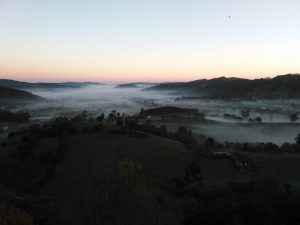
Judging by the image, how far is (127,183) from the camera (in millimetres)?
16500

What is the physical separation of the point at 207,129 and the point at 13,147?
36.7m

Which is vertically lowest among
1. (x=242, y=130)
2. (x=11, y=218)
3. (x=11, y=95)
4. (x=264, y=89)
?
A: (x=11, y=95)

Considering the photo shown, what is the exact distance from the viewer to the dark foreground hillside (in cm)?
1633

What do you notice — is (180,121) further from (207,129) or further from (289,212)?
(289,212)

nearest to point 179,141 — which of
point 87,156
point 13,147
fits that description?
point 87,156

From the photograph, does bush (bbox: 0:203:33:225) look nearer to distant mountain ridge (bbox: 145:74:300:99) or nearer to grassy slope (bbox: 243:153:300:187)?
grassy slope (bbox: 243:153:300:187)

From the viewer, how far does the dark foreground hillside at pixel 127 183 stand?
16.3m

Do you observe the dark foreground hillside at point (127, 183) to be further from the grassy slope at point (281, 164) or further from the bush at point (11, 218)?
the grassy slope at point (281, 164)

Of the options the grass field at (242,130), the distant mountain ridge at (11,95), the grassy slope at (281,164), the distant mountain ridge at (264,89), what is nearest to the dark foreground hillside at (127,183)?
the grassy slope at (281,164)

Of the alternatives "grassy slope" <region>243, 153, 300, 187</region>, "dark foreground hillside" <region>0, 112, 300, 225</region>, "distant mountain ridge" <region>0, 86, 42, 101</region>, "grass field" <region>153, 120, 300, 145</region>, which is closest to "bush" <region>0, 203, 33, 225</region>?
"dark foreground hillside" <region>0, 112, 300, 225</region>

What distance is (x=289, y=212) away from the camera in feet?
78.1

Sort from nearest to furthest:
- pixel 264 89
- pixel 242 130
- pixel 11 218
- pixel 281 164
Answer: pixel 11 218
pixel 281 164
pixel 242 130
pixel 264 89

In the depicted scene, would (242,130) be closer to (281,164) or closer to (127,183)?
(281,164)

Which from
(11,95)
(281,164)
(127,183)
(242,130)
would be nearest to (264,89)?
(242,130)
